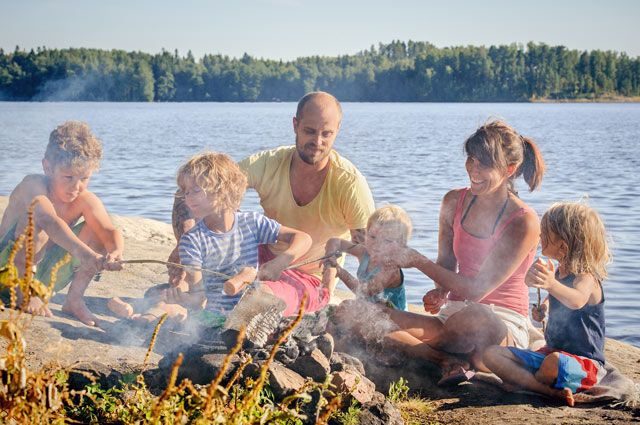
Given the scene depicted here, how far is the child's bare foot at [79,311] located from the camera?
17.3ft

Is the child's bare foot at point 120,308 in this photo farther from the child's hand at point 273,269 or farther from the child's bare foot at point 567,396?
the child's bare foot at point 567,396

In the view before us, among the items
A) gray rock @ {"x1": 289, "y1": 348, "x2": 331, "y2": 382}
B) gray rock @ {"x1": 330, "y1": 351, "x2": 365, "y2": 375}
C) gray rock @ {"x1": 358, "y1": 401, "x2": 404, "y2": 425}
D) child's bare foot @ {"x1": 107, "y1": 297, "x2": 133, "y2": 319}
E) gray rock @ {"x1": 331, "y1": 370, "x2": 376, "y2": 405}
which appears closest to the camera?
gray rock @ {"x1": 358, "y1": 401, "x2": 404, "y2": 425}

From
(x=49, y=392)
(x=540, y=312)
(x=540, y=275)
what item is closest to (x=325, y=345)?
(x=540, y=275)

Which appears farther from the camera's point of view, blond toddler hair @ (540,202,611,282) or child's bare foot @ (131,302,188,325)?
child's bare foot @ (131,302,188,325)

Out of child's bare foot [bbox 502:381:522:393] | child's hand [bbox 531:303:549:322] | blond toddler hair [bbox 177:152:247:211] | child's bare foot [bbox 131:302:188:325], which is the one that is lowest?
child's bare foot [bbox 502:381:522:393]

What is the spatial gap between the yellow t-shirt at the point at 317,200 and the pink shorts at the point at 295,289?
0.13 meters

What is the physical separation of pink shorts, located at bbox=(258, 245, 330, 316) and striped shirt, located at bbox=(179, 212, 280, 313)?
0.24 meters

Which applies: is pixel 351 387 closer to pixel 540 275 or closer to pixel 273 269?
pixel 540 275

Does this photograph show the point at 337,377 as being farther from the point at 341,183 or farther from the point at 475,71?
the point at 475,71

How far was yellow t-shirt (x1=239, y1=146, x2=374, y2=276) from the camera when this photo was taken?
585cm

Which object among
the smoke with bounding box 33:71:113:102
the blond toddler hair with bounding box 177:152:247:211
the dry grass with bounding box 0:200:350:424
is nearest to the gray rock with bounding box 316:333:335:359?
the dry grass with bounding box 0:200:350:424

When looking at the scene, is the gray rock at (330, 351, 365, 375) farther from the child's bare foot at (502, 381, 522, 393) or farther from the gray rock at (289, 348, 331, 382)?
the child's bare foot at (502, 381, 522, 393)

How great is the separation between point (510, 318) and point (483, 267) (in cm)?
39

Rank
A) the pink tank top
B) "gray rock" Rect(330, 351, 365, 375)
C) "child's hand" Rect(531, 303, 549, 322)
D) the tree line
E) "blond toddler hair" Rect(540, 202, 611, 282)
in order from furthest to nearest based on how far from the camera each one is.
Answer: the tree line, the pink tank top, "child's hand" Rect(531, 303, 549, 322), "blond toddler hair" Rect(540, 202, 611, 282), "gray rock" Rect(330, 351, 365, 375)
